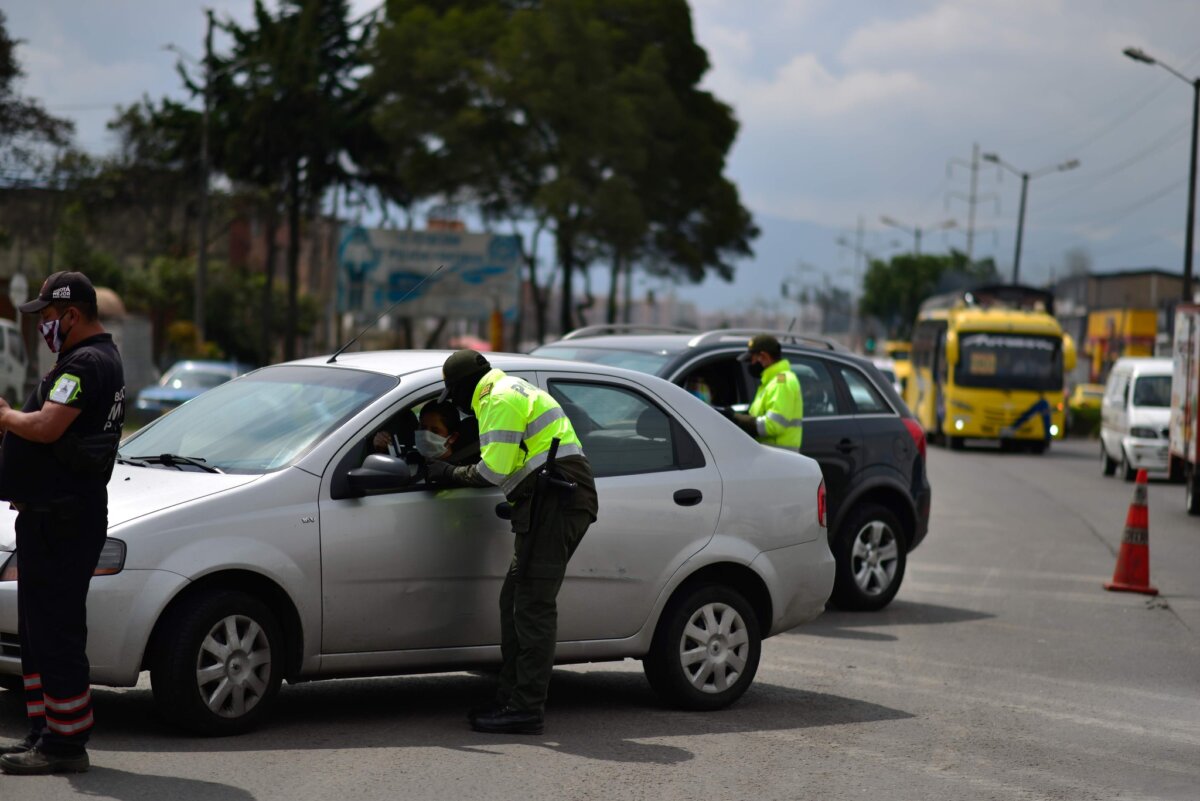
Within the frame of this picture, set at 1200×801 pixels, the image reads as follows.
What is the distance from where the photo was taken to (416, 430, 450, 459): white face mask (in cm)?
718

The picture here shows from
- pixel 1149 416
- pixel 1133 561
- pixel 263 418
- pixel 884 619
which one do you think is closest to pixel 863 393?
pixel 884 619

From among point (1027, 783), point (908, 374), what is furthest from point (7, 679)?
point (908, 374)

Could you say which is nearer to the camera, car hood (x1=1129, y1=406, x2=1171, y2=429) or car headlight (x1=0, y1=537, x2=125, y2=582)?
car headlight (x1=0, y1=537, x2=125, y2=582)

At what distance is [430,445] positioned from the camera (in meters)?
7.20

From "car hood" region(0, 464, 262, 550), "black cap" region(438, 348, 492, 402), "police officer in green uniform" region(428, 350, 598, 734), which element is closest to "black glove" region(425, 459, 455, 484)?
"police officer in green uniform" region(428, 350, 598, 734)

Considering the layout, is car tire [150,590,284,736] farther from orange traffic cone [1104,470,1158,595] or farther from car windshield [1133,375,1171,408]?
car windshield [1133,375,1171,408]

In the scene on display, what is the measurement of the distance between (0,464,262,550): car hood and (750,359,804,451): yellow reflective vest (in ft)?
15.5

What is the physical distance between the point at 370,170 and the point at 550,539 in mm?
47599

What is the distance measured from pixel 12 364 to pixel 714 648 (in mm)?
26306

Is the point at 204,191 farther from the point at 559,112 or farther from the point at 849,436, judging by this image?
the point at 849,436

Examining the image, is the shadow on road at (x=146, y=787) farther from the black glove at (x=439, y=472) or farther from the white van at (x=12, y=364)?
the white van at (x=12, y=364)

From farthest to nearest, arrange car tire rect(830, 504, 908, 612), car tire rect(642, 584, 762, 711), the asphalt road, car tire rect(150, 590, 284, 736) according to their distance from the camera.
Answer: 1. car tire rect(830, 504, 908, 612)
2. car tire rect(642, 584, 762, 711)
3. car tire rect(150, 590, 284, 736)
4. the asphalt road

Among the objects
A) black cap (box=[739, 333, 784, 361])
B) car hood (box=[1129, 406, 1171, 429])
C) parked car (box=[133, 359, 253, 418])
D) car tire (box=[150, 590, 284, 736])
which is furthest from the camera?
parked car (box=[133, 359, 253, 418])

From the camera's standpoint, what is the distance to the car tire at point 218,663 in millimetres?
6418
